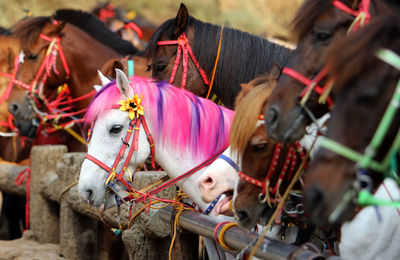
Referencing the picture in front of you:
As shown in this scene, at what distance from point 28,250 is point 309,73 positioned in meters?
3.92

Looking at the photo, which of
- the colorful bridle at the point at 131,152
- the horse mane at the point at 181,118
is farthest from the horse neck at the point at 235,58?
the colorful bridle at the point at 131,152

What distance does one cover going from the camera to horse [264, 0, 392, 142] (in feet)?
6.92

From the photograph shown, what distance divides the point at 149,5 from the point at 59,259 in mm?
14267

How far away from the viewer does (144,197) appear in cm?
334

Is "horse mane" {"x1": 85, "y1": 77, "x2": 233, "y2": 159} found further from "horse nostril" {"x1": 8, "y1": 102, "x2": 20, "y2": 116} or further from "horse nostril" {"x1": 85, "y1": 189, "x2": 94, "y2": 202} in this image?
"horse nostril" {"x1": 8, "y1": 102, "x2": 20, "y2": 116}

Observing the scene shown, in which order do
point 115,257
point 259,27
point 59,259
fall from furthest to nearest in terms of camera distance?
point 259,27
point 115,257
point 59,259

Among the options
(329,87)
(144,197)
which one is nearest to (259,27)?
(144,197)

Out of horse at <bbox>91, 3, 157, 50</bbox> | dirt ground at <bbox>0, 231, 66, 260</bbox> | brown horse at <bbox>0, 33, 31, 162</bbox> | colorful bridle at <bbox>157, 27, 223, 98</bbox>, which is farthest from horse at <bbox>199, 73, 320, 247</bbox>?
horse at <bbox>91, 3, 157, 50</bbox>

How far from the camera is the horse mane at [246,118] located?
2.56 metres

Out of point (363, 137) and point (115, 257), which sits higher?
point (363, 137)

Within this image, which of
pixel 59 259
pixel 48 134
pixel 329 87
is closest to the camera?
pixel 329 87

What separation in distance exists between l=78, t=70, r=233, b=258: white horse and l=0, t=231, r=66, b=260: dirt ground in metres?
2.06

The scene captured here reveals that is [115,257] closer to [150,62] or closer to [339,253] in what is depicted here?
[150,62]

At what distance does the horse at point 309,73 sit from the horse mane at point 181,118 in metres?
1.04
